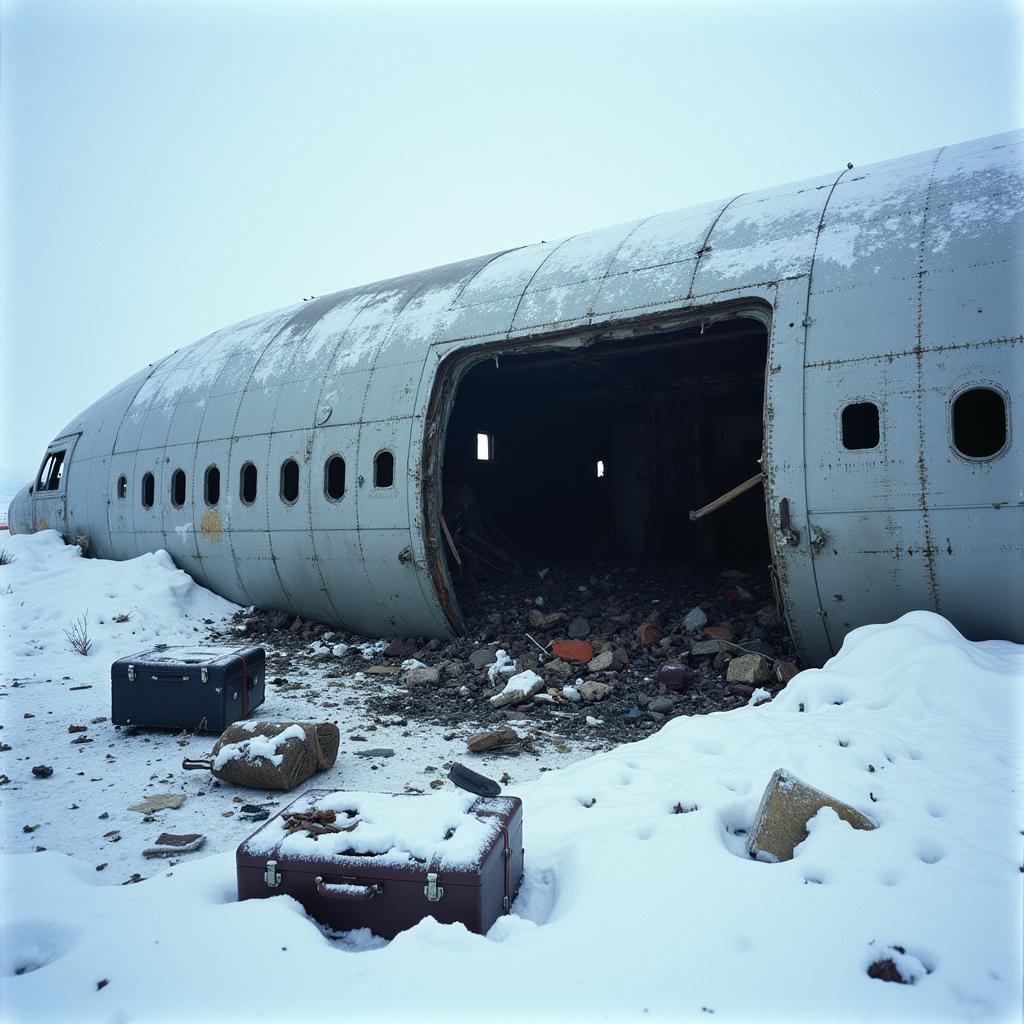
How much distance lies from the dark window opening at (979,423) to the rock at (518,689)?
4661 millimetres

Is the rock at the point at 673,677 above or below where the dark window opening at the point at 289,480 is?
below

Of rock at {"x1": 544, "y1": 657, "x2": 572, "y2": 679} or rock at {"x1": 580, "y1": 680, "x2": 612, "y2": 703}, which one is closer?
rock at {"x1": 580, "y1": 680, "x2": 612, "y2": 703}

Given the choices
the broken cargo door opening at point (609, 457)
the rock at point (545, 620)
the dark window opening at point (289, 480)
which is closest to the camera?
the rock at point (545, 620)

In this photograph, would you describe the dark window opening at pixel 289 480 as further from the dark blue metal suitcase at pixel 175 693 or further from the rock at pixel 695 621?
the rock at pixel 695 621

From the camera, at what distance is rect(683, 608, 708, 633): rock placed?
8.41 m

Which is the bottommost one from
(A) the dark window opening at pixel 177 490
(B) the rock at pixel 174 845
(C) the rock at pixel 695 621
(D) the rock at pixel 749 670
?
(B) the rock at pixel 174 845

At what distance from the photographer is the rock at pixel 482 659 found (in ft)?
27.9

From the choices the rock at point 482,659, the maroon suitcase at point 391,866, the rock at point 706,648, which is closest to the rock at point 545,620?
the rock at point 482,659

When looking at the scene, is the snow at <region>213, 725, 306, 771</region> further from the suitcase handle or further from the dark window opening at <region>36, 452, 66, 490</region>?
the dark window opening at <region>36, 452, 66, 490</region>

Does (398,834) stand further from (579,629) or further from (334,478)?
(334,478)

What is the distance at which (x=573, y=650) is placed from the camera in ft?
27.5

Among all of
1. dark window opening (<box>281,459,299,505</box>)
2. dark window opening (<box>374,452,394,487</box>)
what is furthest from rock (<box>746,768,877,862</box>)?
dark window opening (<box>281,459,299,505</box>)

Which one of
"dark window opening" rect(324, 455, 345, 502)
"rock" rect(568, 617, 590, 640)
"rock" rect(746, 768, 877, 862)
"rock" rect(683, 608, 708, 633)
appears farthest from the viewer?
"dark window opening" rect(324, 455, 345, 502)

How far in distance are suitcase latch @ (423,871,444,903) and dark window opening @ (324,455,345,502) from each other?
7.38 m
